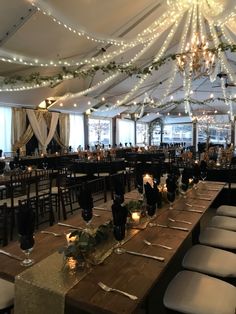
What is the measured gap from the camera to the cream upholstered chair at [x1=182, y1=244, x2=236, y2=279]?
2238 millimetres

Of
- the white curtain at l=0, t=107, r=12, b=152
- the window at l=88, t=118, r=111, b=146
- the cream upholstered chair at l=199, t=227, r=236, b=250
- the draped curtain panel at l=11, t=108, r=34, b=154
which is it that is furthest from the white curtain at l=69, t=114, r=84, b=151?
the cream upholstered chair at l=199, t=227, r=236, b=250

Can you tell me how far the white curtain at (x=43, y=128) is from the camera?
10195mm

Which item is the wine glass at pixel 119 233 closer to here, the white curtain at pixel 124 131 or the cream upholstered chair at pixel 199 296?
the cream upholstered chair at pixel 199 296

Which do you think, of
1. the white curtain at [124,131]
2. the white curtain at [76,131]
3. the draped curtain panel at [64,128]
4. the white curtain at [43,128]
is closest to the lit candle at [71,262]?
the white curtain at [43,128]

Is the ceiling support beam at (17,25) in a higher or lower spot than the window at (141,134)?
higher

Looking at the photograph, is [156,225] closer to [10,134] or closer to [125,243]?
[125,243]

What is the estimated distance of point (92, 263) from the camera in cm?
166

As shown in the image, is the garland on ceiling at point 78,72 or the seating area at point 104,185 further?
the garland on ceiling at point 78,72

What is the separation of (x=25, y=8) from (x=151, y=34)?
2.37m

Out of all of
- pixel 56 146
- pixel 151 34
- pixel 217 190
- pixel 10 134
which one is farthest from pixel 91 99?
pixel 217 190

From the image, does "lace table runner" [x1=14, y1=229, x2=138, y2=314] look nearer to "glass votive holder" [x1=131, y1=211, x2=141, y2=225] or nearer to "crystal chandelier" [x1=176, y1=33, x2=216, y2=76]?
"glass votive holder" [x1=131, y1=211, x2=141, y2=225]

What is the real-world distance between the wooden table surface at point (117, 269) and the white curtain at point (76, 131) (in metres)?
10.4

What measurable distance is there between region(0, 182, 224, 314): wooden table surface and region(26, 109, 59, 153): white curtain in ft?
27.3

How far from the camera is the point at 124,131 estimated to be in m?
16.7
